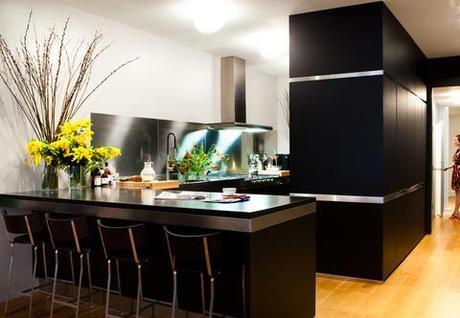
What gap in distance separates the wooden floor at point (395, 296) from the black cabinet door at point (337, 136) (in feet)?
2.95

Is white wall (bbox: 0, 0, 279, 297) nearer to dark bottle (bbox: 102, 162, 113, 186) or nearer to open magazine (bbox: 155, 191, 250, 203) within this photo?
dark bottle (bbox: 102, 162, 113, 186)

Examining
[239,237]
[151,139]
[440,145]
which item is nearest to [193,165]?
[151,139]

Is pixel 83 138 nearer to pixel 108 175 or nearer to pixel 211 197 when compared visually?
pixel 108 175

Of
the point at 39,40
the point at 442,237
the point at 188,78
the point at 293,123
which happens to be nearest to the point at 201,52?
the point at 188,78

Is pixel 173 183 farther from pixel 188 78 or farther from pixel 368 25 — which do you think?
pixel 368 25

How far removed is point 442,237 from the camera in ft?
22.1

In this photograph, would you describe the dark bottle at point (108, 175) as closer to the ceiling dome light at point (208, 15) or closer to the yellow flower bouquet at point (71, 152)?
the yellow flower bouquet at point (71, 152)

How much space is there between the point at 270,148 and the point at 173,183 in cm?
340

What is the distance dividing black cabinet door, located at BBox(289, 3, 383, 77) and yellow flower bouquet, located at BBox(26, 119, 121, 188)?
84.4 inches

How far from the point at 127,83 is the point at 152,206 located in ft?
8.19

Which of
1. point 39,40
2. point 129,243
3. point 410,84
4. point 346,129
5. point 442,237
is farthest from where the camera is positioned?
point 442,237

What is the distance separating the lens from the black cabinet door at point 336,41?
4277 millimetres

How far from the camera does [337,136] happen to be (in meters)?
4.46

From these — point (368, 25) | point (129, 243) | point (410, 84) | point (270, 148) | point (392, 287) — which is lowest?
point (392, 287)
